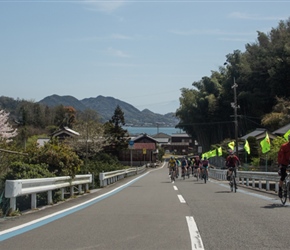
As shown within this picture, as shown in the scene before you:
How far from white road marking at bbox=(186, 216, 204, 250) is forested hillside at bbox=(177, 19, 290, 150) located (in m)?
51.0

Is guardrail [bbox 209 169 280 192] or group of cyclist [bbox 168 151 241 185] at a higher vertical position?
group of cyclist [bbox 168 151 241 185]

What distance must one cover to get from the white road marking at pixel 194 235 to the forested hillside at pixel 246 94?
167 ft

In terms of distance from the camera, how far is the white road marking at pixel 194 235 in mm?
7375

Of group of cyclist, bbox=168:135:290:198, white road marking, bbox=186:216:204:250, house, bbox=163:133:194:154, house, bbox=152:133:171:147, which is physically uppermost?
house, bbox=152:133:171:147

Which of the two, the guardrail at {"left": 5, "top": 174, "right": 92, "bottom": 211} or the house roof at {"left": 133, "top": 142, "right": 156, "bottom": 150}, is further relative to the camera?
the house roof at {"left": 133, "top": 142, "right": 156, "bottom": 150}

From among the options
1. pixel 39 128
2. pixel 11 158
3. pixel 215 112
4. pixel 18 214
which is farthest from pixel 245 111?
pixel 18 214

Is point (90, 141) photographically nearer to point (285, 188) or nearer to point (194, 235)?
point (285, 188)

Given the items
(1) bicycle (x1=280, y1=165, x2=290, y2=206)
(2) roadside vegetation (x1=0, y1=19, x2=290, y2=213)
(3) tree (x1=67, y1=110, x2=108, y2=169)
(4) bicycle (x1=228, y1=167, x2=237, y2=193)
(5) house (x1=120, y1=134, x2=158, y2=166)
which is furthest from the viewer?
(5) house (x1=120, y1=134, x2=158, y2=166)

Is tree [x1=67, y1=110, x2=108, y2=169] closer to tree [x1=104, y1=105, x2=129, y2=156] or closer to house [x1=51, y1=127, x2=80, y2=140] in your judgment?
tree [x1=104, y1=105, x2=129, y2=156]

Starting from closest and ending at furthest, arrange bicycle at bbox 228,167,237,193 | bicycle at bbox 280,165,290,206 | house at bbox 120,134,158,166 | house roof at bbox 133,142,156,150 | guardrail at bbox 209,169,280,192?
bicycle at bbox 280,165,290,206
bicycle at bbox 228,167,237,193
guardrail at bbox 209,169,280,192
house at bbox 120,134,158,166
house roof at bbox 133,142,156,150

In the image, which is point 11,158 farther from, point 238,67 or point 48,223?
point 238,67

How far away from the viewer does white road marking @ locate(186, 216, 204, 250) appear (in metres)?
7.37

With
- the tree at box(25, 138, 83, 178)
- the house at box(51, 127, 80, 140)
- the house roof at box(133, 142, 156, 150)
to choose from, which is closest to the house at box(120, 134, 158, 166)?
the house roof at box(133, 142, 156, 150)

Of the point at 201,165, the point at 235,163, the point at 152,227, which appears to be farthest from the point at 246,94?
the point at 152,227
